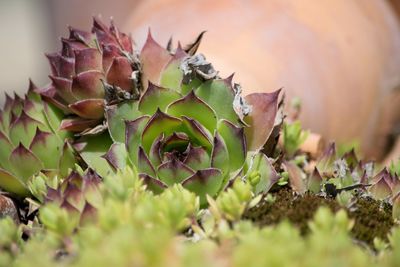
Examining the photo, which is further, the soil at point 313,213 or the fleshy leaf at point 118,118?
the fleshy leaf at point 118,118

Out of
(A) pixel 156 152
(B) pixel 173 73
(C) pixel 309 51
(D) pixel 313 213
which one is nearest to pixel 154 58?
(B) pixel 173 73

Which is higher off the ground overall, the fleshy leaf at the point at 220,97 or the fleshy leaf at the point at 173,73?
the fleshy leaf at the point at 173,73

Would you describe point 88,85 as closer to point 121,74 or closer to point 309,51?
point 121,74

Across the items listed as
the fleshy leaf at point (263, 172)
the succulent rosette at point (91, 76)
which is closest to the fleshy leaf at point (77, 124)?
the succulent rosette at point (91, 76)

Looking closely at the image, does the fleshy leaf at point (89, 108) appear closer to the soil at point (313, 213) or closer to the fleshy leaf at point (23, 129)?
the fleshy leaf at point (23, 129)

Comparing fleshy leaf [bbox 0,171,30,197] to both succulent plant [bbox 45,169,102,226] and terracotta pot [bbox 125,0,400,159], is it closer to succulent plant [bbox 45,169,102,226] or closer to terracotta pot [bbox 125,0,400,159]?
succulent plant [bbox 45,169,102,226]

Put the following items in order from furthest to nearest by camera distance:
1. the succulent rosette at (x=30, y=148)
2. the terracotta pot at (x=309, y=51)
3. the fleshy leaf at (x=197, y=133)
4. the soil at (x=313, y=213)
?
the terracotta pot at (x=309, y=51)
the succulent rosette at (x=30, y=148)
the fleshy leaf at (x=197, y=133)
the soil at (x=313, y=213)

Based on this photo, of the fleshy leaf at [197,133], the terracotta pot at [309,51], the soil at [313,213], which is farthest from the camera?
the terracotta pot at [309,51]

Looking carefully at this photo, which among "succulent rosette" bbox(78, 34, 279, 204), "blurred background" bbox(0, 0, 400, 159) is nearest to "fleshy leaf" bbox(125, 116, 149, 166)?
"succulent rosette" bbox(78, 34, 279, 204)
